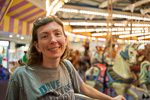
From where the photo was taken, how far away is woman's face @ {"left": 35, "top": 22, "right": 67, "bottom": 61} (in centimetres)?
101

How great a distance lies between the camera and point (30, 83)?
0.94 meters

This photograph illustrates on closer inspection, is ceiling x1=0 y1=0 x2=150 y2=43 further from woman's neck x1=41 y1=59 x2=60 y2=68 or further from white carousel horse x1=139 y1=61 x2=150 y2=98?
white carousel horse x1=139 y1=61 x2=150 y2=98

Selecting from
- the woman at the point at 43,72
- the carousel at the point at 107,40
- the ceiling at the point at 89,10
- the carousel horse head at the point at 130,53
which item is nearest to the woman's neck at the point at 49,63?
the woman at the point at 43,72

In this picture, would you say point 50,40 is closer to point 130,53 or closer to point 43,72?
point 43,72

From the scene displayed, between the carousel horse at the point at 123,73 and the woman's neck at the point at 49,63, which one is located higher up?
the woman's neck at the point at 49,63

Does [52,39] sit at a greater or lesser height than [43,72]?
greater

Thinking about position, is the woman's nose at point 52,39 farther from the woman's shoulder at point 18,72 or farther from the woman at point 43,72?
the woman's shoulder at point 18,72

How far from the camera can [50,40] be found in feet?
3.31

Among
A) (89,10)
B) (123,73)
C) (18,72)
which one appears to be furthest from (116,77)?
(89,10)

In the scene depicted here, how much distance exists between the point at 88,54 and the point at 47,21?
8974mm

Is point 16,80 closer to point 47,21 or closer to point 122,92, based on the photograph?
point 47,21

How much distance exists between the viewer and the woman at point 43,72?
36.2 inches

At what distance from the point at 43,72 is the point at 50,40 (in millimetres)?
228

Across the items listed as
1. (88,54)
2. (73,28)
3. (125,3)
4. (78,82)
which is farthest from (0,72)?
(73,28)
